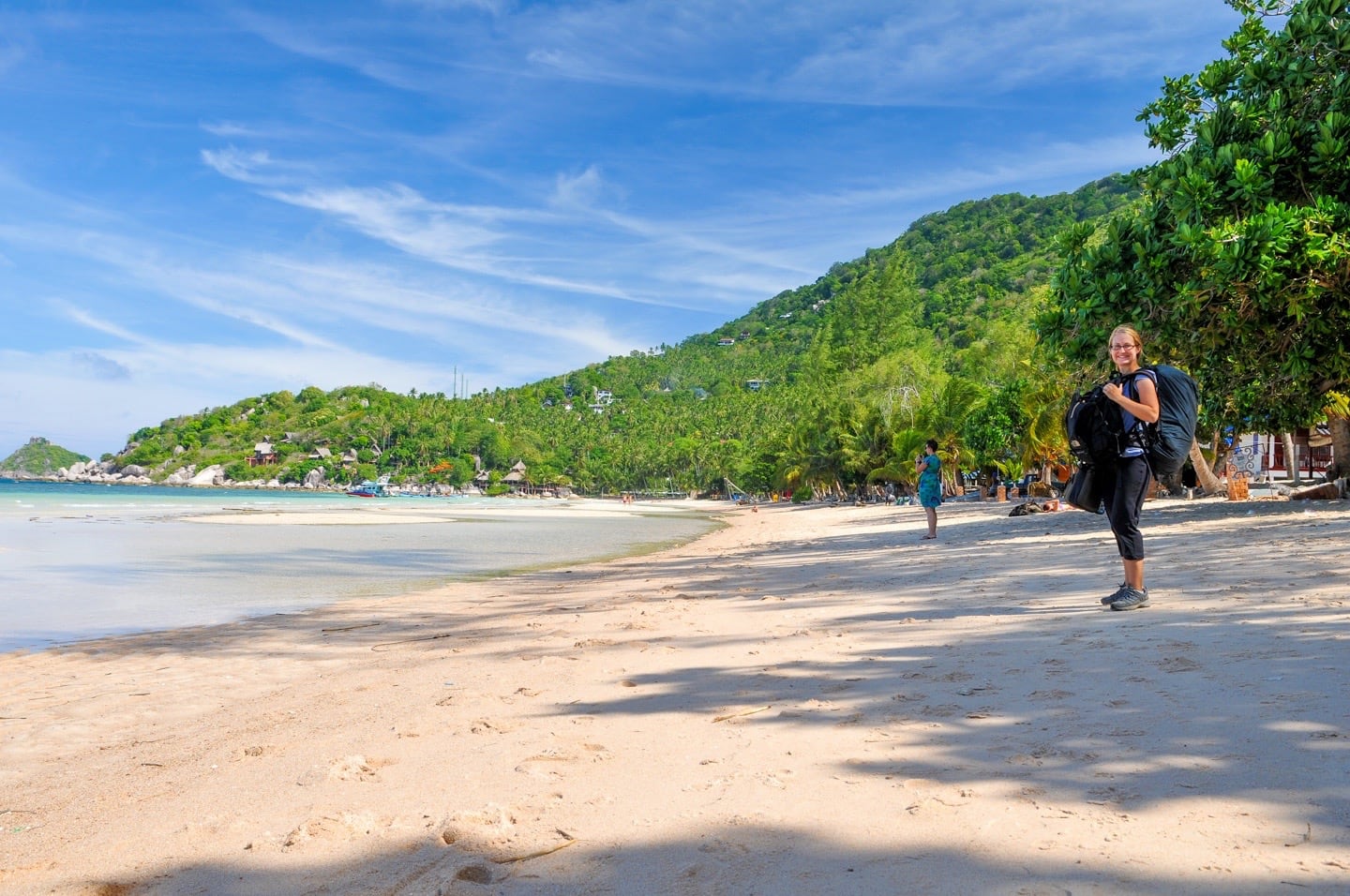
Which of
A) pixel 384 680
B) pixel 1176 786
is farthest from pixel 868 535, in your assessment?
pixel 1176 786

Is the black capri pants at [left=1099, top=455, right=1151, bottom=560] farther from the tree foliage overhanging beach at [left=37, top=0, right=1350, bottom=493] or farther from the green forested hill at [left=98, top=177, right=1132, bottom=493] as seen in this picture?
the green forested hill at [left=98, top=177, right=1132, bottom=493]

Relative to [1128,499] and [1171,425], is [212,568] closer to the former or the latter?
[1128,499]

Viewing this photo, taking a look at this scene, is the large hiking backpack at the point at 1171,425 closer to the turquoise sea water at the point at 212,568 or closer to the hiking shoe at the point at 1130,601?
the hiking shoe at the point at 1130,601

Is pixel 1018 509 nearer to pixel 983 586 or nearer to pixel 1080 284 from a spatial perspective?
pixel 1080 284

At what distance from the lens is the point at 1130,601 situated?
18.0 feet

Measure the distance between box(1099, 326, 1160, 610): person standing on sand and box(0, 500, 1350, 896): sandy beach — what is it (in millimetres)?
297

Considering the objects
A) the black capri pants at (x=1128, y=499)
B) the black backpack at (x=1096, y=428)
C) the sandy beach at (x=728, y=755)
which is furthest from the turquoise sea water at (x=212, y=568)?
the black capri pants at (x=1128, y=499)

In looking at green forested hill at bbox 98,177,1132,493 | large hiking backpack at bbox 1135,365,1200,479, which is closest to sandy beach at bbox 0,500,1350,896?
large hiking backpack at bbox 1135,365,1200,479

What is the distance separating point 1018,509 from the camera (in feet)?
69.3

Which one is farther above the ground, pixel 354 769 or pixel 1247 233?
pixel 1247 233

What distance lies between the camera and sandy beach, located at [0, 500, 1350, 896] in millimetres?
2193

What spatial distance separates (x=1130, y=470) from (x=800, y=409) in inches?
2936

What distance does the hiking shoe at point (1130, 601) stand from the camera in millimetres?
5480

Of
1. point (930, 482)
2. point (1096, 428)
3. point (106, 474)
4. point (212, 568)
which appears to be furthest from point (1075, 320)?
point (106, 474)
